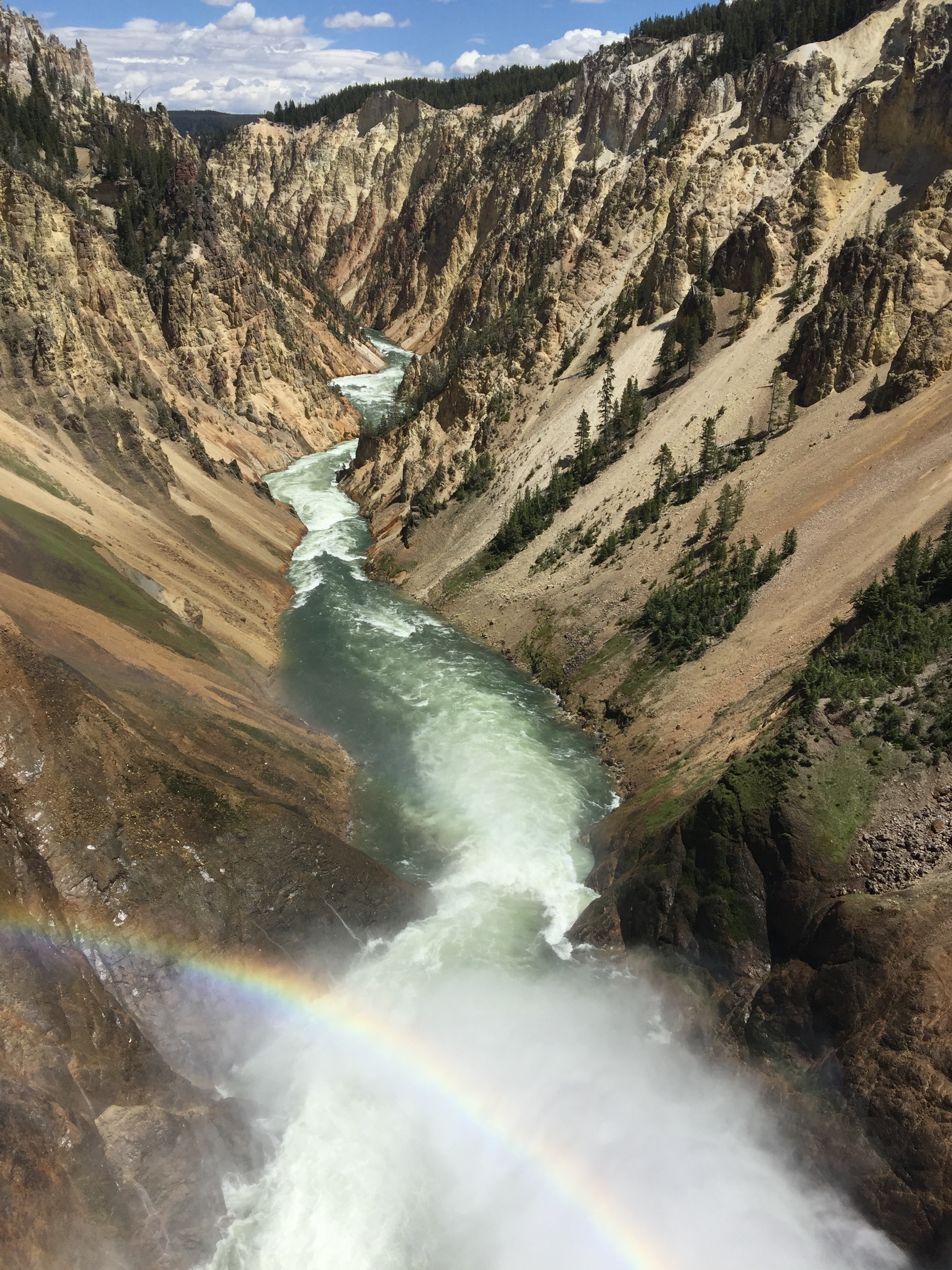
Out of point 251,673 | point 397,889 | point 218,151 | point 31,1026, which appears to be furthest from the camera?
point 218,151

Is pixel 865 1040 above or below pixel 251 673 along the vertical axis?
above

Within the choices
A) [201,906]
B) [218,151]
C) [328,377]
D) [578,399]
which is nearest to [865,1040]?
[201,906]

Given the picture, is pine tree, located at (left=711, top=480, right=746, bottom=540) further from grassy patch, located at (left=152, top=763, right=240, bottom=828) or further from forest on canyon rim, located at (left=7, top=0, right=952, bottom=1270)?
grassy patch, located at (left=152, top=763, right=240, bottom=828)

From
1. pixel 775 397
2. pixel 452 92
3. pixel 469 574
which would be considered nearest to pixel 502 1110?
pixel 469 574

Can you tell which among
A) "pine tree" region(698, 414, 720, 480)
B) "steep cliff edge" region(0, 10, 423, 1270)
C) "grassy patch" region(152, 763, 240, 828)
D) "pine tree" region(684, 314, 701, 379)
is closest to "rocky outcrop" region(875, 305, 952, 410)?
"pine tree" region(698, 414, 720, 480)

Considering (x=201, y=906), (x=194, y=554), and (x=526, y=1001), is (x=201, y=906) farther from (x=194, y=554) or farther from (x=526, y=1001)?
(x=194, y=554)

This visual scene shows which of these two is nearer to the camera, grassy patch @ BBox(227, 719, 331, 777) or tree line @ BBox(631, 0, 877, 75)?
grassy patch @ BBox(227, 719, 331, 777)

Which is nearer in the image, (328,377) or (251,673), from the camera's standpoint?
(251,673)
